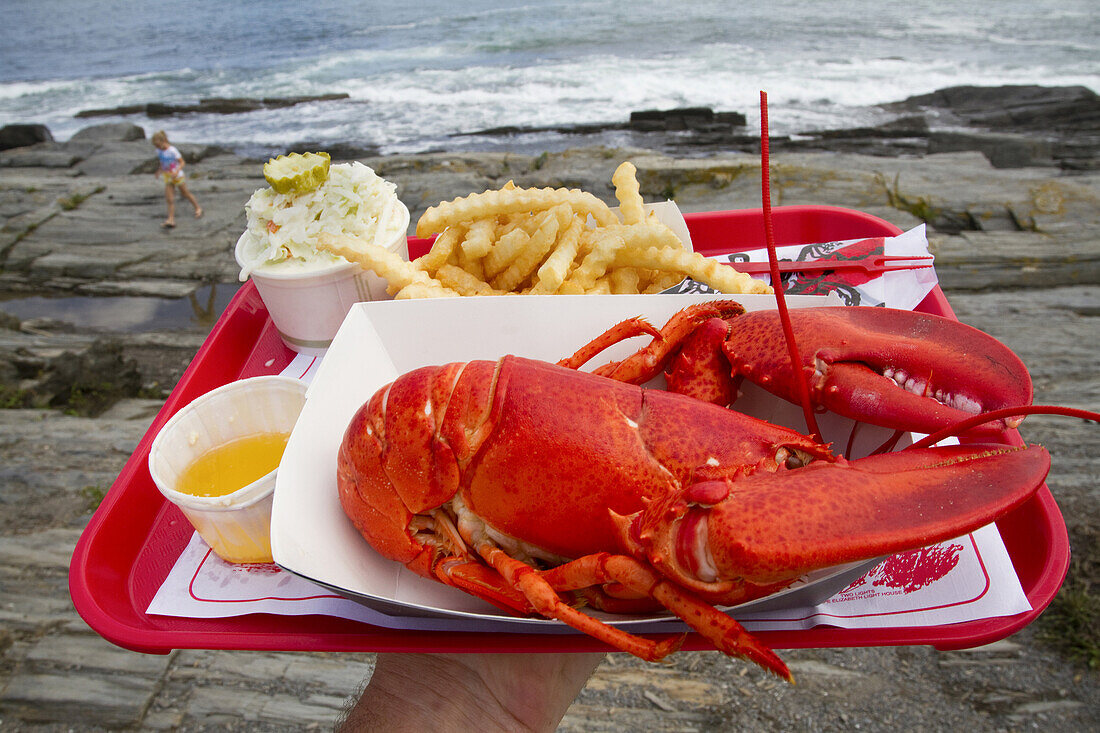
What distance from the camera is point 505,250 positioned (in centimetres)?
259

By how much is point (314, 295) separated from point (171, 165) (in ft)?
33.2

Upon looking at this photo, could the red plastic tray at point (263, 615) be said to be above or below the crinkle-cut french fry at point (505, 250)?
below

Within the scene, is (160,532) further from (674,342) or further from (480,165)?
(480,165)

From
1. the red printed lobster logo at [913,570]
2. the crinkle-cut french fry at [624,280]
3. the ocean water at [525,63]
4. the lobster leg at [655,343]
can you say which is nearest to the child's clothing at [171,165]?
the ocean water at [525,63]

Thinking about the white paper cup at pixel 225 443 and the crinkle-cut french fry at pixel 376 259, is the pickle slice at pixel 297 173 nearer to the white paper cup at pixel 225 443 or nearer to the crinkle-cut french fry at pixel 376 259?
the crinkle-cut french fry at pixel 376 259

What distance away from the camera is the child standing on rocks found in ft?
35.3

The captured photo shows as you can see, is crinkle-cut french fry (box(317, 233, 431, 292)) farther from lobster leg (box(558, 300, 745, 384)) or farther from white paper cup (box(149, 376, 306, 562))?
lobster leg (box(558, 300, 745, 384))

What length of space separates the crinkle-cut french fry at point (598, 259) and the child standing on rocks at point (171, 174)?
35.1 ft

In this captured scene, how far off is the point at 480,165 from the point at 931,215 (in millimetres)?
7536

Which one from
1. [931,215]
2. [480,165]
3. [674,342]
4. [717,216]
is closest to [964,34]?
[931,215]

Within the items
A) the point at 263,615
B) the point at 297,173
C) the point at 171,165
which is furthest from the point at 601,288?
the point at 171,165

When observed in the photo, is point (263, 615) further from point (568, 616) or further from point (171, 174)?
point (171, 174)

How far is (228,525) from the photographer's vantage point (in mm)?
1868

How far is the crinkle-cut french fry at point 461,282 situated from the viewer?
2.65 metres
